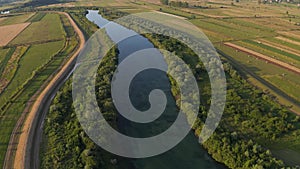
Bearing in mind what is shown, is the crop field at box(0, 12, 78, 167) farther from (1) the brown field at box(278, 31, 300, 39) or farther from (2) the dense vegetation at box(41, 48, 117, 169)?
(1) the brown field at box(278, 31, 300, 39)

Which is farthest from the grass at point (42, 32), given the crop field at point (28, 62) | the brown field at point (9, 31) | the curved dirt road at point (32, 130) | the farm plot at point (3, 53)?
the curved dirt road at point (32, 130)

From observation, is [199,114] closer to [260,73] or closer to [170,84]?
[170,84]

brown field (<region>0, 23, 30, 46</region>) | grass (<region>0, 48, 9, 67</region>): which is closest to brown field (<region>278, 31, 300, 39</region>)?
grass (<region>0, 48, 9, 67</region>)

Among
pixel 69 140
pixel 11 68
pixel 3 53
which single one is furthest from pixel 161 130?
pixel 3 53

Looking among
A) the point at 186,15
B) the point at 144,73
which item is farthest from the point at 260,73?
the point at 186,15

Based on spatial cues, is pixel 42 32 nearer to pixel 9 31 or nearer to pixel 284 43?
pixel 9 31

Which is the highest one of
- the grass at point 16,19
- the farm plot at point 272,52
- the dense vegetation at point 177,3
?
the dense vegetation at point 177,3

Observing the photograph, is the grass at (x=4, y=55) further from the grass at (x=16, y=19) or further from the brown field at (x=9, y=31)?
the grass at (x=16, y=19)

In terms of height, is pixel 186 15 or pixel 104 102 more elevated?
pixel 186 15
